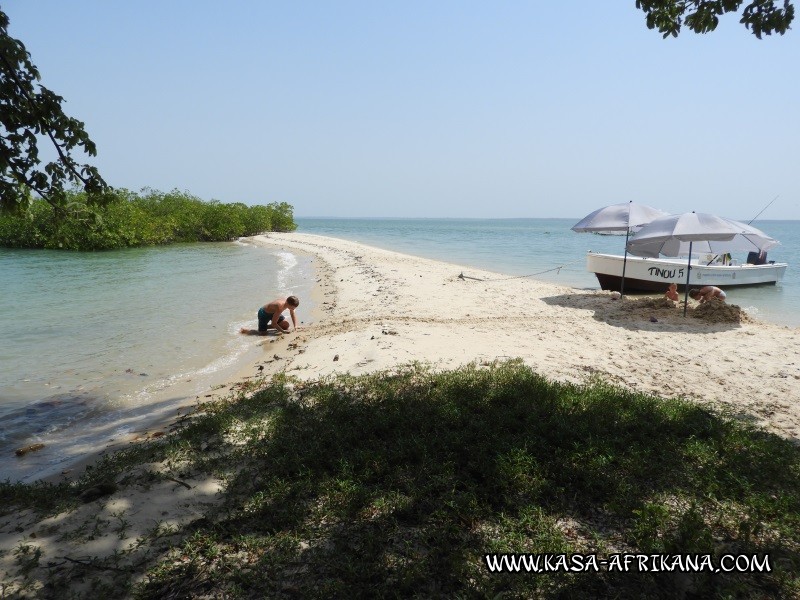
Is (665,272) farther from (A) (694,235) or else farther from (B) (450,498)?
(B) (450,498)

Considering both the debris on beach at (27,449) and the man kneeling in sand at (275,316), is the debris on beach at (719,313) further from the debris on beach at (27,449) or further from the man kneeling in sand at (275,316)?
the debris on beach at (27,449)

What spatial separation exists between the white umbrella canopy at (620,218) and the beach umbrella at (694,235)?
0.64m

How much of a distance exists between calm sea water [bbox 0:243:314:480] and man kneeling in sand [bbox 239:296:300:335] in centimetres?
48

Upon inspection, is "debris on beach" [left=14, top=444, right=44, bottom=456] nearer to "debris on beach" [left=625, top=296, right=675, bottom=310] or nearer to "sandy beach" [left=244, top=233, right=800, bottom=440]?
"sandy beach" [left=244, top=233, right=800, bottom=440]

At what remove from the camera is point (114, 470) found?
14.0 ft

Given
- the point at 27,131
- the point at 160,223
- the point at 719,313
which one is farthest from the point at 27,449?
the point at 160,223

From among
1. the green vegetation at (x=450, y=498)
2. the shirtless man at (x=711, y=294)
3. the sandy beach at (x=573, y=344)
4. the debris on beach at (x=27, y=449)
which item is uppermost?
the shirtless man at (x=711, y=294)

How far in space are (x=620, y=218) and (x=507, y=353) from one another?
720 centimetres

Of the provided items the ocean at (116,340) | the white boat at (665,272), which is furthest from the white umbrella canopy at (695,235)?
the white boat at (665,272)

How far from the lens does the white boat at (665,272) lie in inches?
666

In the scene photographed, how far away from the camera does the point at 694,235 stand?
10.6 metres

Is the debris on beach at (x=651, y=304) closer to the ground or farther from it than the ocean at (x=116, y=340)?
farther from it

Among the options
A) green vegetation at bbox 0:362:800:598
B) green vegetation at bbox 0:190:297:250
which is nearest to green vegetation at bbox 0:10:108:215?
green vegetation at bbox 0:362:800:598

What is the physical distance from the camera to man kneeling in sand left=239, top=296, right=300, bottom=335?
10.8m
